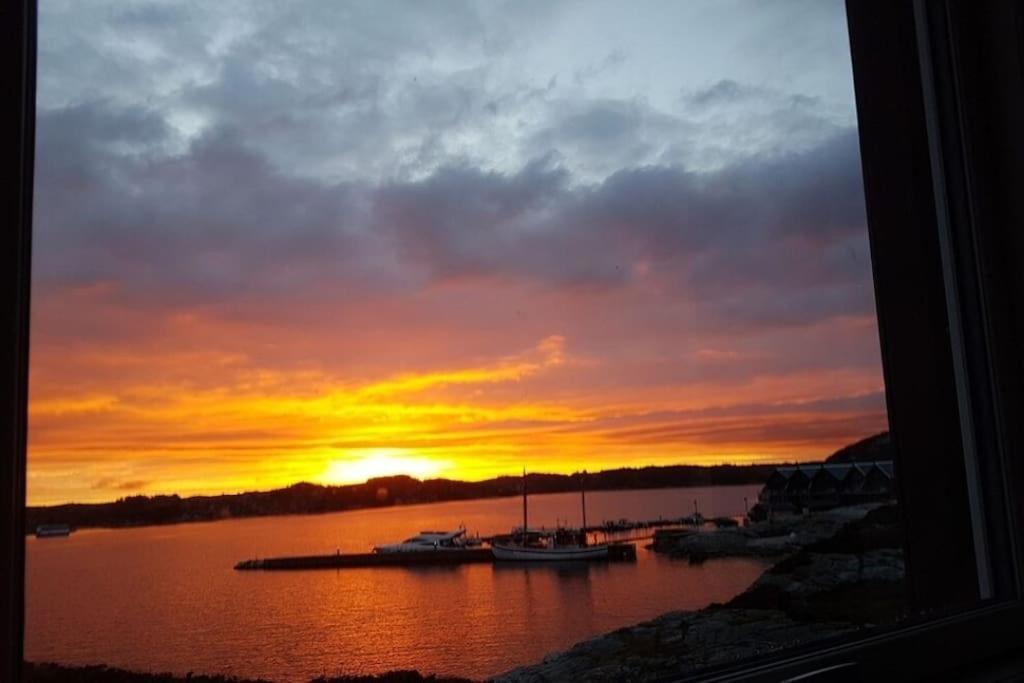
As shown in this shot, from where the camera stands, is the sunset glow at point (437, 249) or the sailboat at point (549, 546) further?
the sailboat at point (549, 546)

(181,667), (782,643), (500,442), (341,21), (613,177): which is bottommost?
(782,643)

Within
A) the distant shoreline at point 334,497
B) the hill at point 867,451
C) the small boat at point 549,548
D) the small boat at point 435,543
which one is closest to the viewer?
the distant shoreline at point 334,497

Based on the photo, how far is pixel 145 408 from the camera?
0.92m

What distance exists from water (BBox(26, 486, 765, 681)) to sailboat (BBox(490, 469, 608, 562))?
0.06ft

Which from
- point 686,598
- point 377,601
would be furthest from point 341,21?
point 686,598

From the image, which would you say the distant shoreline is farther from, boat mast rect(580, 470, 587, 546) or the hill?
the hill

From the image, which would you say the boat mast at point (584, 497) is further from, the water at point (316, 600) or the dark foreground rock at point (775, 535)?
the dark foreground rock at point (775, 535)

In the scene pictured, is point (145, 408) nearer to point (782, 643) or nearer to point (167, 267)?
point (167, 267)

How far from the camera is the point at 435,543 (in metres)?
1.21

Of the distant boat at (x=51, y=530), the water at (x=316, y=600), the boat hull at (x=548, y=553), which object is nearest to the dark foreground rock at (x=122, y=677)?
the water at (x=316, y=600)

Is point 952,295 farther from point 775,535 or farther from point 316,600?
point 316,600

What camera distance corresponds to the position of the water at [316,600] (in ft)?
2.73

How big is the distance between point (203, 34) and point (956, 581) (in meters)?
1.44

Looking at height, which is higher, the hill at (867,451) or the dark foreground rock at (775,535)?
the hill at (867,451)
